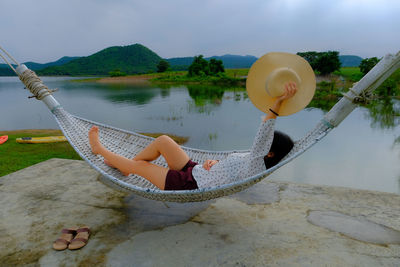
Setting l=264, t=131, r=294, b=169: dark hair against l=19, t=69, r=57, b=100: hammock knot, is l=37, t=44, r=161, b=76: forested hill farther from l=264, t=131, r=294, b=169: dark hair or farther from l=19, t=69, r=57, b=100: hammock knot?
l=264, t=131, r=294, b=169: dark hair

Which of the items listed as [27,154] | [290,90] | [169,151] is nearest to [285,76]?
[290,90]

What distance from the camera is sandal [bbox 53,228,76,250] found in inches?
63.1

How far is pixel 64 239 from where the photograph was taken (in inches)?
64.7

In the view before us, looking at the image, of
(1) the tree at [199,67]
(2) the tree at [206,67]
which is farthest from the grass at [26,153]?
(2) the tree at [206,67]

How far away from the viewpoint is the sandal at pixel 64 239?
63.1 inches

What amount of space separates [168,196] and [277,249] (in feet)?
2.49

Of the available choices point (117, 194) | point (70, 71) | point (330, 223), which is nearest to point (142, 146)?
point (117, 194)

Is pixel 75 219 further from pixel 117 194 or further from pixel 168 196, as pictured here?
pixel 168 196

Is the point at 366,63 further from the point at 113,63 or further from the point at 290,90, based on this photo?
the point at 113,63

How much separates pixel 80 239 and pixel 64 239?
10cm

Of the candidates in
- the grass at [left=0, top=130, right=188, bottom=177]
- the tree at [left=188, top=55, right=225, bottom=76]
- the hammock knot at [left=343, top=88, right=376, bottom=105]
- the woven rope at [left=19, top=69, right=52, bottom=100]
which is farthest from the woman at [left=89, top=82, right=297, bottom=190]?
Result: the tree at [left=188, top=55, right=225, bottom=76]

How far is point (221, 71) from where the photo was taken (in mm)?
30609

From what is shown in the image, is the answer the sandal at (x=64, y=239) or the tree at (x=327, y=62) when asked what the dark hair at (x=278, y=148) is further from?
the tree at (x=327, y=62)

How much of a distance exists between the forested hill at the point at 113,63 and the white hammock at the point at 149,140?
6131 cm
